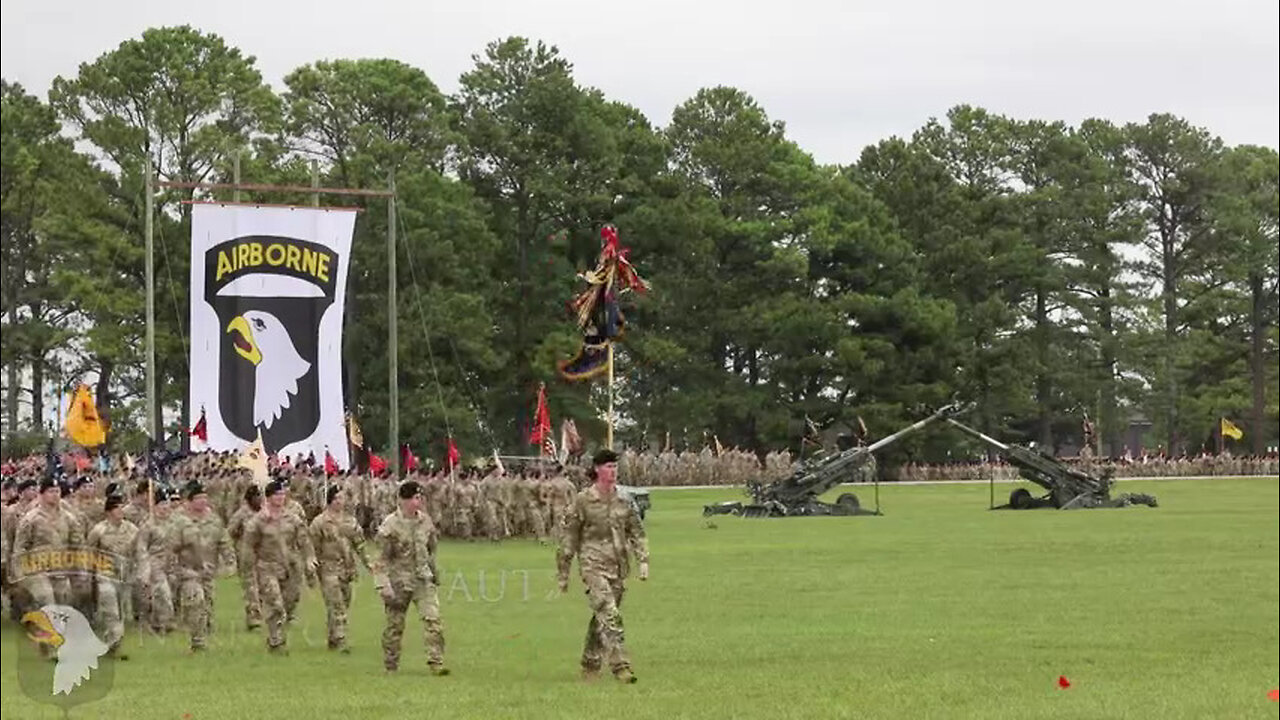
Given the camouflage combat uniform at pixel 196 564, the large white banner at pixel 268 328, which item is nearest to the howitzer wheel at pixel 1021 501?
the large white banner at pixel 268 328

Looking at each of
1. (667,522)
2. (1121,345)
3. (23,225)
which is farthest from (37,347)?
(1121,345)

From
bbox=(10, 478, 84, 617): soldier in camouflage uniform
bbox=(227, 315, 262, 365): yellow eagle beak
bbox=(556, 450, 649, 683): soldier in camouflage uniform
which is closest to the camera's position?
bbox=(556, 450, 649, 683): soldier in camouflage uniform

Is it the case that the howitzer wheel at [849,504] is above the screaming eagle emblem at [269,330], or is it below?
below

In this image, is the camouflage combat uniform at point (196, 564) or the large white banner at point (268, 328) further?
the large white banner at point (268, 328)

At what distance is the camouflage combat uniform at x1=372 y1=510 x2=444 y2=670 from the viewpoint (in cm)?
1700

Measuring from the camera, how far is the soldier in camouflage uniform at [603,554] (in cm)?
1612

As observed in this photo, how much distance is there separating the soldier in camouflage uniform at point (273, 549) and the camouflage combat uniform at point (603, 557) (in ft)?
12.0

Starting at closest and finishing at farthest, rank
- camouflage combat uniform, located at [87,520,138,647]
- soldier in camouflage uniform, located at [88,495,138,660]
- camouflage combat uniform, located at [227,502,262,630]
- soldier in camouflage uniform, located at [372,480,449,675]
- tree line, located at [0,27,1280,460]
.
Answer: camouflage combat uniform, located at [87,520,138,647] < soldier in camouflage uniform, located at [88,495,138,660] < soldier in camouflage uniform, located at [372,480,449,675] < camouflage combat uniform, located at [227,502,262,630] < tree line, located at [0,27,1280,460]

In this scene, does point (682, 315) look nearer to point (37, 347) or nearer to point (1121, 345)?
point (1121, 345)

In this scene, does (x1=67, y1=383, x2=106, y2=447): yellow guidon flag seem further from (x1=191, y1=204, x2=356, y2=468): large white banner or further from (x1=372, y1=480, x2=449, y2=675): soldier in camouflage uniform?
(x1=191, y1=204, x2=356, y2=468): large white banner

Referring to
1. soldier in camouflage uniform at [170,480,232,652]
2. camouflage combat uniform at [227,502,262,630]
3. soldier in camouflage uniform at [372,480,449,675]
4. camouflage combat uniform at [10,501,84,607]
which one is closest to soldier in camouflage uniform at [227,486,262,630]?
camouflage combat uniform at [227,502,262,630]

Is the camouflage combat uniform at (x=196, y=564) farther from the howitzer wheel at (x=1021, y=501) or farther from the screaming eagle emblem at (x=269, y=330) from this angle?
the howitzer wheel at (x=1021, y=501)

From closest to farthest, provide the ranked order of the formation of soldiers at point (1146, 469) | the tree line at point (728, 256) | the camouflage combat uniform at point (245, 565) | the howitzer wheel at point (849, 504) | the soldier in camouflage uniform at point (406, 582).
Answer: the soldier in camouflage uniform at point (406, 582), the camouflage combat uniform at point (245, 565), the howitzer wheel at point (849, 504), the tree line at point (728, 256), the formation of soldiers at point (1146, 469)

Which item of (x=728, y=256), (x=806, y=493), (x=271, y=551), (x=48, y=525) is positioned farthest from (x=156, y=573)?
(x=728, y=256)
